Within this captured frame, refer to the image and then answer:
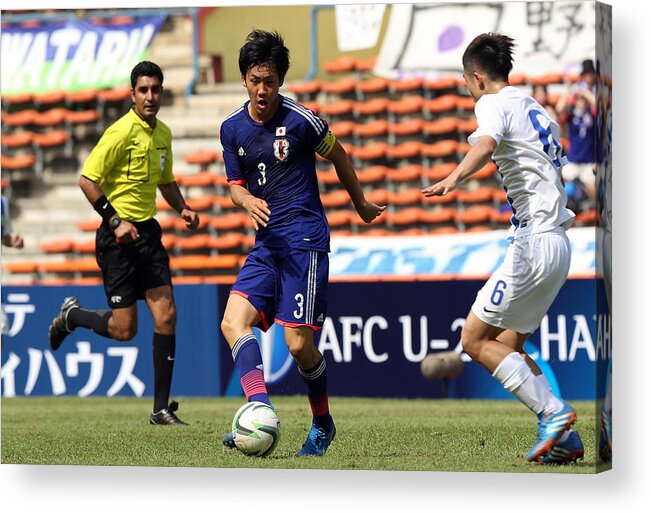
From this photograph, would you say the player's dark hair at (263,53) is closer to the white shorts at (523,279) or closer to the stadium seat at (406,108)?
the white shorts at (523,279)

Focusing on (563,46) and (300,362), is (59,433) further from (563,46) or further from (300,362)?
(563,46)

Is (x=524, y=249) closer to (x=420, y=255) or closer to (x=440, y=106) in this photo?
(x=420, y=255)

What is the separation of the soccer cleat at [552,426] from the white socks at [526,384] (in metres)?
0.03

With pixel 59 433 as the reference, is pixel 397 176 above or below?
above

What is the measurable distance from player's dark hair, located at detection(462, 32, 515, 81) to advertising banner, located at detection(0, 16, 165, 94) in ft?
18.3

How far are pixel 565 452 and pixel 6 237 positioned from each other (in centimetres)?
484

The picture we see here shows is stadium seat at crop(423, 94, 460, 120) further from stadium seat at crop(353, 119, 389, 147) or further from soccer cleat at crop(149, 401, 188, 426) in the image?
soccer cleat at crop(149, 401, 188, 426)

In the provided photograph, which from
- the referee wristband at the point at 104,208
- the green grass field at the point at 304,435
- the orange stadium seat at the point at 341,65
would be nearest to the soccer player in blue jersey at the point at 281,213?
the green grass field at the point at 304,435

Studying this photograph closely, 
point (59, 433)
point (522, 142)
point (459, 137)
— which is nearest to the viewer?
point (522, 142)

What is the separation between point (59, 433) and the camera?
30.4 ft

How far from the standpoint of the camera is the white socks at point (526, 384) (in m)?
7.40

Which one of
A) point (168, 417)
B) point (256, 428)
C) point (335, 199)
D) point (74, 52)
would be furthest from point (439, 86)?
point (256, 428)

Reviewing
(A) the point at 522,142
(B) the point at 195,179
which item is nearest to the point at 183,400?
(B) the point at 195,179

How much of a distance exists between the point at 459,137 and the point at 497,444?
16.9 ft
